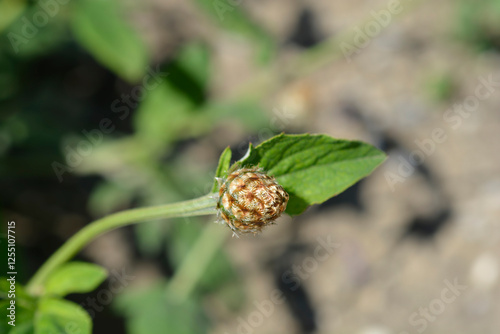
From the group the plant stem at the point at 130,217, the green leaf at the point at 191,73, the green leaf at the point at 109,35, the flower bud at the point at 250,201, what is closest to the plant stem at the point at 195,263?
the green leaf at the point at 191,73

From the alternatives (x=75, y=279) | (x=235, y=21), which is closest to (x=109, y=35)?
(x=235, y=21)

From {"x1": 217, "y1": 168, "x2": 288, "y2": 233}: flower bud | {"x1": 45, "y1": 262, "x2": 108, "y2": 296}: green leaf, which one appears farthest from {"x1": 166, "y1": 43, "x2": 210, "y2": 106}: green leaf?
{"x1": 217, "y1": 168, "x2": 288, "y2": 233}: flower bud

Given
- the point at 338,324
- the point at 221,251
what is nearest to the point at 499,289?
the point at 338,324

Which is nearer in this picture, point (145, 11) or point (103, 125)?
point (103, 125)

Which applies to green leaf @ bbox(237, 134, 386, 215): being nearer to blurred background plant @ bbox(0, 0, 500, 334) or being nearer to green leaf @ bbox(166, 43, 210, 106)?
blurred background plant @ bbox(0, 0, 500, 334)

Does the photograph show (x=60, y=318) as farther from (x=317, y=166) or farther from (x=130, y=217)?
(x=317, y=166)

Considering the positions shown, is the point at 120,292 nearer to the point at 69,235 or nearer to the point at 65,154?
the point at 69,235

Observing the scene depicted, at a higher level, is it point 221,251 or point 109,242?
point 109,242
